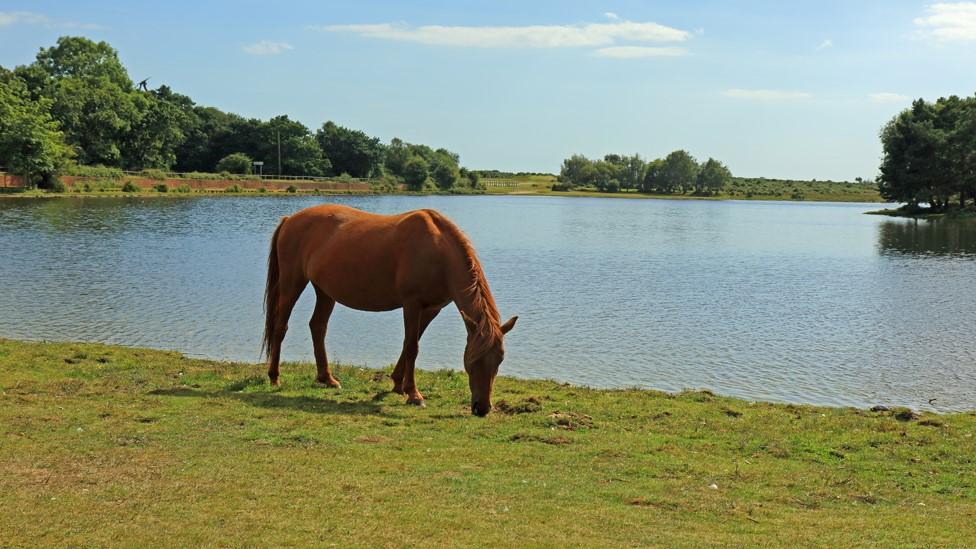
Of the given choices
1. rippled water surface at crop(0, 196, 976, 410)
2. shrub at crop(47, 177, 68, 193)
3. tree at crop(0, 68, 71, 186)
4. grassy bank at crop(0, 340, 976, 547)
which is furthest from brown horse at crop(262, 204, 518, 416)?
shrub at crop(47, 177, 68, 193)

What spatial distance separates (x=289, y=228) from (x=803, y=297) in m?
22.2

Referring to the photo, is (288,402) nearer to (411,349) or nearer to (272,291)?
(411,349)

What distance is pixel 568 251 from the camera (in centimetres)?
4653

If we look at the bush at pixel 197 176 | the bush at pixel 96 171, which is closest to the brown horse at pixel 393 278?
the bush at pixel 96 171

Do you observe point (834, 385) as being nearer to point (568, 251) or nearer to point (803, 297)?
point (803, 297)

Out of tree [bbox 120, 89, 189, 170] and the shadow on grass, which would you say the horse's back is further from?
tree [bbox 120, 89, 189, 170]

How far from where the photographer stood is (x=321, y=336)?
12422 mm

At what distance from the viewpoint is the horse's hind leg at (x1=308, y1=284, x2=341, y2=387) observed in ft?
40.0

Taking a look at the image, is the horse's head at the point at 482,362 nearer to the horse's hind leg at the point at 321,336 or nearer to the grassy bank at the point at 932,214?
the horse's hind leg at the point at 321,336

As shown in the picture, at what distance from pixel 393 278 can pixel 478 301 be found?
1630mm

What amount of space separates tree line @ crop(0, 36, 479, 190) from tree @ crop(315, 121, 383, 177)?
185 millimetres

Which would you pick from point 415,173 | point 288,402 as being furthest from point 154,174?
point 288,402

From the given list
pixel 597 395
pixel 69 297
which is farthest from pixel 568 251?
pixel 597 395

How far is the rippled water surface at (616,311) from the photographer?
16.8m
